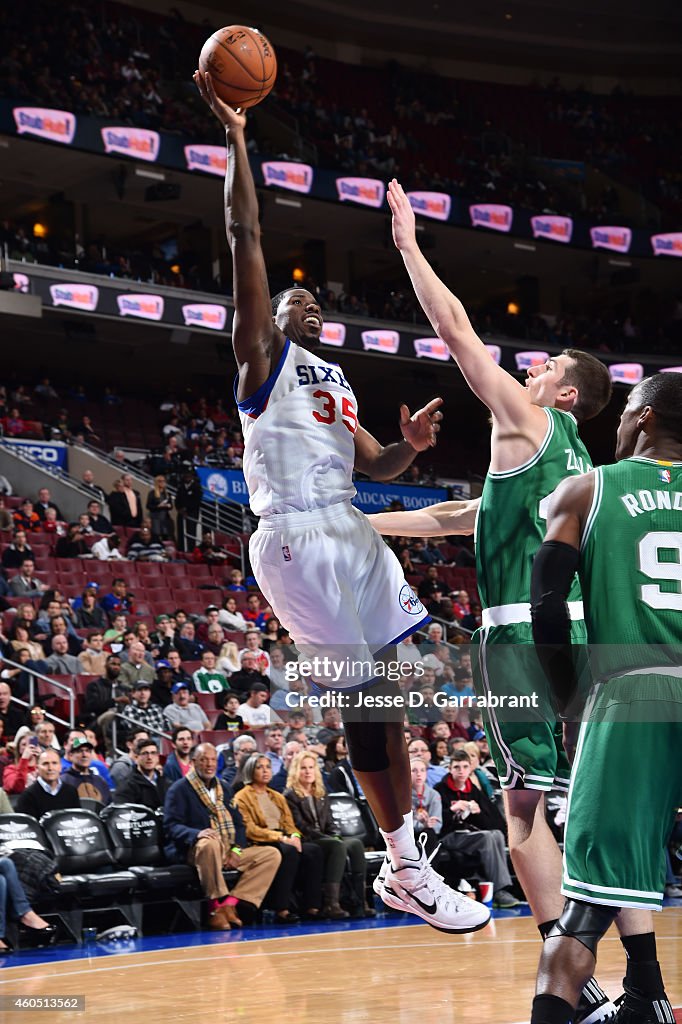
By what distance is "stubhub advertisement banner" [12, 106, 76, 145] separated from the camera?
67.9ft

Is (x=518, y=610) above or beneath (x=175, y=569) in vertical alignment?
beneath

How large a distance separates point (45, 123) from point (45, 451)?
19.2ft

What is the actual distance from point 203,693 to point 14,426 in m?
9.03

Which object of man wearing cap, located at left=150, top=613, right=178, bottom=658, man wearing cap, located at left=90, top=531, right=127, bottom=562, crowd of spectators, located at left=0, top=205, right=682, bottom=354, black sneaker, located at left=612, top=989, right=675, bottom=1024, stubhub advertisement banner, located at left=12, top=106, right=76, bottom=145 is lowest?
black sneaker, located at left=612, top=989, right=675, bottom=1024

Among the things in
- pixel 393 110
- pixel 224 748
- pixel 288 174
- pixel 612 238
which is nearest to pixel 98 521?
pixel 224 748

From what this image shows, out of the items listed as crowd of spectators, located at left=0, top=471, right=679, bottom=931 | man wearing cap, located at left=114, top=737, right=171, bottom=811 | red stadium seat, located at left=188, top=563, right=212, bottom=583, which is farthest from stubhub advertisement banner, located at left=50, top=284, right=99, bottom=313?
man wearing cap, located at left=114, top=737, right=171, bottom=811

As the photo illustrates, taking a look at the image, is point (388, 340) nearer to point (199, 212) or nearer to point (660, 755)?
point (199, 212)

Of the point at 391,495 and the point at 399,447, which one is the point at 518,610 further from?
the point at 391,495

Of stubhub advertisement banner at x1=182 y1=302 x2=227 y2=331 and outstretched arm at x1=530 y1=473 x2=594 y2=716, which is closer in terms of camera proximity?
outstretched arm at x1=530 y1=473 x2=594 y2=716


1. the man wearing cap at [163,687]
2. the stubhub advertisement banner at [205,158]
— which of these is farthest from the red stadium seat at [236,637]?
the stubhub advertisement banner at [205,158]

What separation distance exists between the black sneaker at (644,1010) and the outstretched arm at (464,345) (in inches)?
75.2

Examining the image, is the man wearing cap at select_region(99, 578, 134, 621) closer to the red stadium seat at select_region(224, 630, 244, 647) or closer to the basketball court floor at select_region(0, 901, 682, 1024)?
the red stadium seat at select_region(224, 630, 244, 647)

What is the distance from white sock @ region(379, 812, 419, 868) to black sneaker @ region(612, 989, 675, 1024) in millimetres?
962

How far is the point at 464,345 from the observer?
4227mm
